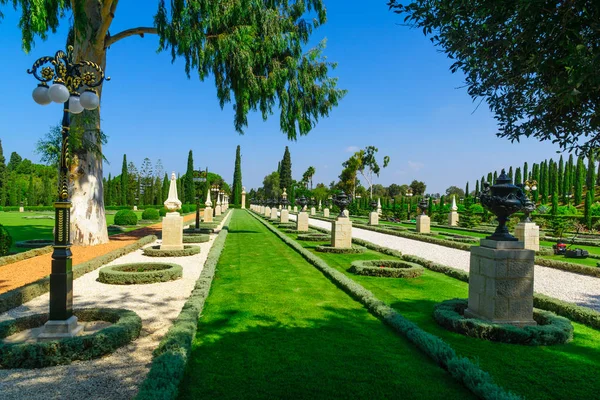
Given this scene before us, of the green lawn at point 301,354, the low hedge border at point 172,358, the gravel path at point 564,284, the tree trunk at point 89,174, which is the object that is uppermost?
the tree trunk at point 89,174

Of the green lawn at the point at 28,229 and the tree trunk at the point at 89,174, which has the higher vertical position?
the tree trunk at the point at 89,174

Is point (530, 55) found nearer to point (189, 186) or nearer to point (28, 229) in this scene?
point (28, 229)

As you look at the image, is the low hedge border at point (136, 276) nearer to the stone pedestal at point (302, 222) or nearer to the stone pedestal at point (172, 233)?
the stone pedestal at point (172, 233)

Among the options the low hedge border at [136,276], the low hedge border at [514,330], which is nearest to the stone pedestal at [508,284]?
the low hedge border at [514,330]

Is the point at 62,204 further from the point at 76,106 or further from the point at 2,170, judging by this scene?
the point at 2,170

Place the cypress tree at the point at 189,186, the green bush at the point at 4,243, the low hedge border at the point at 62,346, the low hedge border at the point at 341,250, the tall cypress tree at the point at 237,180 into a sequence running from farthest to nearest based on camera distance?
the tall cypress tree at the point at 237,180 → the cypress tree at the point at 189,186 → the low hedge border at the point at 341,250 → the green bush at the point at 4,243 → the low hedge border at the point at 62,346

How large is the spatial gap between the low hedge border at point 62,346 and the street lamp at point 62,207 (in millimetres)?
546

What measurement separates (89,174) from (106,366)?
11612 mm

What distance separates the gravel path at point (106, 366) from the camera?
3.48 m

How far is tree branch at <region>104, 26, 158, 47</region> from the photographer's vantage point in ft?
47.6

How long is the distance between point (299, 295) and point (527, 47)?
5308 millimetres

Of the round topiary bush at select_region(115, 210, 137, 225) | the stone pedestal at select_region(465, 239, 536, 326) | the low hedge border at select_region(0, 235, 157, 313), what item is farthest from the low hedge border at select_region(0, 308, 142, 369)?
the round topiary bush at select_region(115, 210, 137, 225)

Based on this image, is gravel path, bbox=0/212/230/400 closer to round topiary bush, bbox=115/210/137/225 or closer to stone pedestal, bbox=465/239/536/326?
stone pedestal, bbox=465/239/536/326

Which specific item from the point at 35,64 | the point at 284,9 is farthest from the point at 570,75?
the point at 284,9
